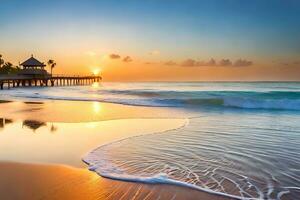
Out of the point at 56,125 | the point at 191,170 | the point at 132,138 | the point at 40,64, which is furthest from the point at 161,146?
the point at 40,64

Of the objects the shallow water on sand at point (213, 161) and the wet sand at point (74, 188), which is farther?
the shallow water on sand at point (213, 161)

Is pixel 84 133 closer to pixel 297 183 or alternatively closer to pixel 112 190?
pixel 112 190

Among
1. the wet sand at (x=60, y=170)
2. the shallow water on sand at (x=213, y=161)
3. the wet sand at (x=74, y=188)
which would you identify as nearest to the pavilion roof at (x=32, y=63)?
the wet sand at (x=60, y=170)

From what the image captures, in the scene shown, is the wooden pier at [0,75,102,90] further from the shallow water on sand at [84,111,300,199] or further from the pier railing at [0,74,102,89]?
the shallow water on sand at [84,111,300,199]

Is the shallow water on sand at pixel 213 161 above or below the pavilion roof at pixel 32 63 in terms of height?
below

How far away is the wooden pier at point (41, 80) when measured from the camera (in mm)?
61812

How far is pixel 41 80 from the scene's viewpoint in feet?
249

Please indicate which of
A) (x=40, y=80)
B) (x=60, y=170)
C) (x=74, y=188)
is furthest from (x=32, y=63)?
(x=74, y=188)

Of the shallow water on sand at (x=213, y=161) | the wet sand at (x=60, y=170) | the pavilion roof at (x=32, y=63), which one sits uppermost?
the pavilion roof at (x=32, y=63)

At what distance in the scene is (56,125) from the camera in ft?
41.2

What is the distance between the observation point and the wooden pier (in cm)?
6181

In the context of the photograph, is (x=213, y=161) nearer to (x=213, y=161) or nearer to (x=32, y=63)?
(x=213, y=161)

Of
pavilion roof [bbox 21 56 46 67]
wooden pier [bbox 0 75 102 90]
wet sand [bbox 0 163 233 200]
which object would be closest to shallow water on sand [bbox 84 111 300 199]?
wet sand [bbox 0 163 233 200]

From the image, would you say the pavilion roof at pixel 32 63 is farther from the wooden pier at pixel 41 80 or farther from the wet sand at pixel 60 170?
the wet sand at pixel 60 170
